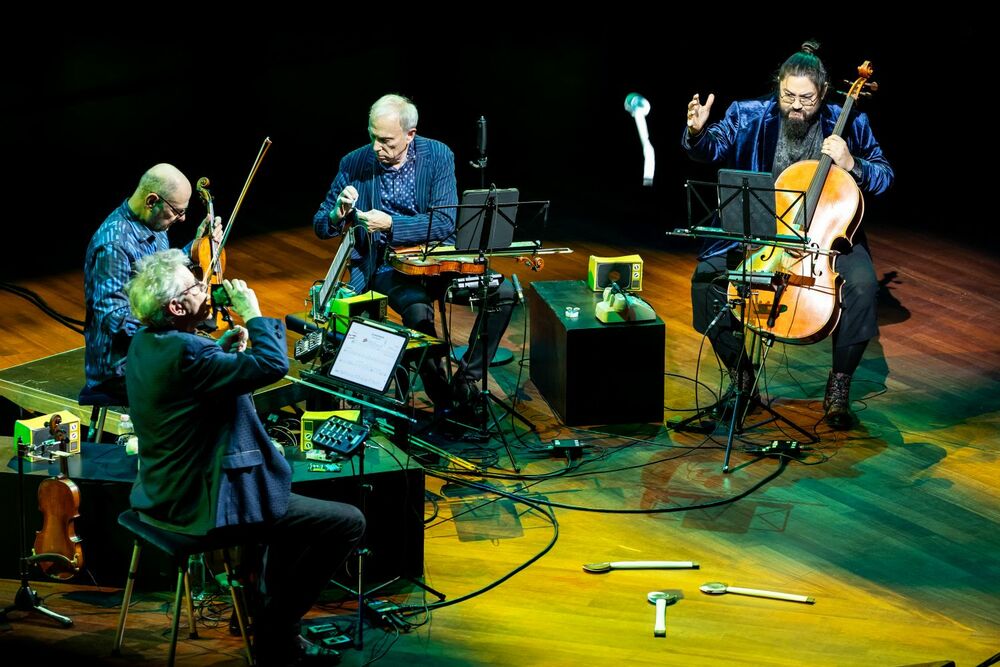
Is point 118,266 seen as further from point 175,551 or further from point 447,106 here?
point 447,106

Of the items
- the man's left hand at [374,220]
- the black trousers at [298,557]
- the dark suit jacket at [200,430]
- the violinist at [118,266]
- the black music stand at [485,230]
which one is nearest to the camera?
the dark suit jacket at [200,430]

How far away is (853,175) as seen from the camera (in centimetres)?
586

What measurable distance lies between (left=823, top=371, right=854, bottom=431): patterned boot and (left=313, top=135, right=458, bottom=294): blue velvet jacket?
181 centimetres

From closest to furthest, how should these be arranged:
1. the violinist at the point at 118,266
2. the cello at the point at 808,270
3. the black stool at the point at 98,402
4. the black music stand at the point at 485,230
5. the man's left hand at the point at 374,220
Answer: the violinist at the point at 118,266
the black stool at the point at 98,402
the black music stand at the point at 485,230
the cello at the point at 808,270
the man's left hand at the point at 374,220

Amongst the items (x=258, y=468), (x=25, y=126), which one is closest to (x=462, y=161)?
(x=25, y=126)

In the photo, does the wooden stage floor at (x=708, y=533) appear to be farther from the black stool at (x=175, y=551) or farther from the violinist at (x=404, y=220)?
the violinist at (x=404, y=220)

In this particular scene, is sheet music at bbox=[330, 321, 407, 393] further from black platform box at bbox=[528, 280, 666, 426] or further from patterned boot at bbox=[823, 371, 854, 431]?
patterned boot at bbox=[823, 371, 854, 431]

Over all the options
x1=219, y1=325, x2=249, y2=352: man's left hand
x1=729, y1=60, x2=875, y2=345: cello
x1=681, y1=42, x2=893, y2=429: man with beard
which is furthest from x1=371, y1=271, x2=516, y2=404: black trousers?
x1=219, y1=325, x2=249, y2=352: man's left hand

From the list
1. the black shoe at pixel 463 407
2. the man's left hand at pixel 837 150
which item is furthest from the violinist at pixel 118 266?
the man's left hand at pixel 837 150

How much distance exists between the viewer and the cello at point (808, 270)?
216 inches

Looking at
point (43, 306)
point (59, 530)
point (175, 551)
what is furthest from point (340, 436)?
point (43, 306)

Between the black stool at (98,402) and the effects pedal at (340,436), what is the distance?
1045 mm

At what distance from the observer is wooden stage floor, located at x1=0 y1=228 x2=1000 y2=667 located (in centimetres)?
418

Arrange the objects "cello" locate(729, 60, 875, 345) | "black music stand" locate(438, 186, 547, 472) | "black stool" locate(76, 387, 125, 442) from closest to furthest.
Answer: "black stool" locate(76, 387, 125, 442) < "black music stand" locate(438, 186, 547, 472) < "cello" locate(729, 60, 875, 345)
